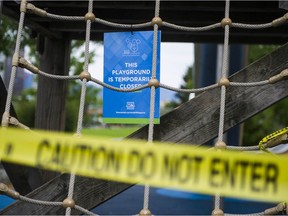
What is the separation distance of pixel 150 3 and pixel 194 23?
54cm

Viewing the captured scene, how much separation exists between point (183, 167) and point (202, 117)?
870 millimetres

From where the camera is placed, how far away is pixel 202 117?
1.95m

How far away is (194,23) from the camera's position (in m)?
3.14

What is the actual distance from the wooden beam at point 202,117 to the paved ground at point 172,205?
1.79m

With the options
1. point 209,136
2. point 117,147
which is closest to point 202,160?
point 117,147

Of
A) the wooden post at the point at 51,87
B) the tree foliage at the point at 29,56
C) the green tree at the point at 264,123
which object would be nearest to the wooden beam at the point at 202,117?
the wooden post at the point at 51,87

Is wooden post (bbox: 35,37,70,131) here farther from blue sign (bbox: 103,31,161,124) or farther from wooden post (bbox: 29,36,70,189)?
blue sign (bbox: 103,31,161,124)

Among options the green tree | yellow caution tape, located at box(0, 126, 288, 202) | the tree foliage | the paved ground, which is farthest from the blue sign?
the green tree

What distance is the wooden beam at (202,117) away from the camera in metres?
1.92

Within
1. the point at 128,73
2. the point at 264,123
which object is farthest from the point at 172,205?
the point at 264,123

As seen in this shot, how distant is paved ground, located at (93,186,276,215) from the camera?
154 inches

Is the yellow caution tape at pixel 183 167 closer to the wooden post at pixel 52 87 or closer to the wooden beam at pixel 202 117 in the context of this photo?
the wooden beam at pixel 202 117

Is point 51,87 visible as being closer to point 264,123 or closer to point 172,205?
point 172,205

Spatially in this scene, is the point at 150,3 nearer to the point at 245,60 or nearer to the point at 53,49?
the point at 53,49
